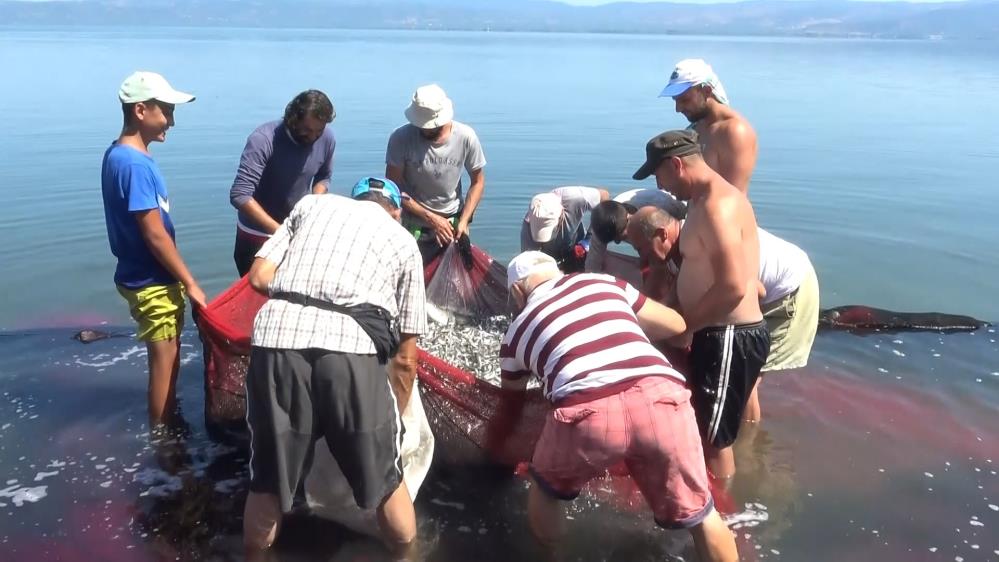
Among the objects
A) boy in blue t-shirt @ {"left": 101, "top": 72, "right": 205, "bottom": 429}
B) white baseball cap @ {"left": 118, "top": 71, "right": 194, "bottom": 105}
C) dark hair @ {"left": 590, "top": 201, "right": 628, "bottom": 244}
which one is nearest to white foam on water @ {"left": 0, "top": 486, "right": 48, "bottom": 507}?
boy in blue t-shirt @ {"left": 101, "top": 72, "right": 205, "bottom": 429}

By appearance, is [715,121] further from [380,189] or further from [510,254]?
[510,254]

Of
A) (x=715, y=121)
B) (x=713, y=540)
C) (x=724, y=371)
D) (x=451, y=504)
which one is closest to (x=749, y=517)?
(x=724, y=371)

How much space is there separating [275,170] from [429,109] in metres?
1.22

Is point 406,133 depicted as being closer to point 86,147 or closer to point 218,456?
point 218,456

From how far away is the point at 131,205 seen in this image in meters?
4.27

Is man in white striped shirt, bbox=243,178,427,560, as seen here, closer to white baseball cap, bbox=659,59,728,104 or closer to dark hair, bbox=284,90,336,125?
dark hair, bbox=284,90,336,125

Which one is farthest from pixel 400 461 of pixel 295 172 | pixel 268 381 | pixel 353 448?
pixel 295 172

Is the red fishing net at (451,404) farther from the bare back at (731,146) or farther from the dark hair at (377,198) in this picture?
the bare back at (731,146)

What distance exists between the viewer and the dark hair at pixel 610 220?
5.28 meters

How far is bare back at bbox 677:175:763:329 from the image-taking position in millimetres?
3762

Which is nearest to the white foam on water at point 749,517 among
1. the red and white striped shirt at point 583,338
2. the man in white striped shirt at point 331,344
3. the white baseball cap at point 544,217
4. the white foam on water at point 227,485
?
the red and white striped shirt at point 583,338

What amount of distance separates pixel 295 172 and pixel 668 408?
3303 mm

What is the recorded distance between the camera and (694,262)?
155 inches

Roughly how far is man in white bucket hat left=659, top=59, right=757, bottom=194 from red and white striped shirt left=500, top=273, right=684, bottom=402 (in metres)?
1.69
